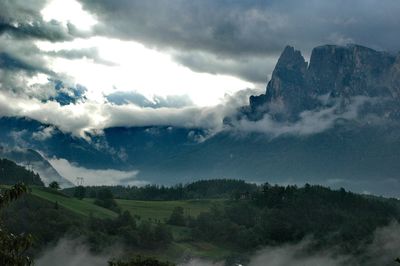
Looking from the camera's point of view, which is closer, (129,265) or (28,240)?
(28,240)

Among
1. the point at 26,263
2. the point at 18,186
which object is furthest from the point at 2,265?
the point at 18,186

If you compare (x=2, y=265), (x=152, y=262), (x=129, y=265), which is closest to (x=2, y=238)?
(x=2, y=265)

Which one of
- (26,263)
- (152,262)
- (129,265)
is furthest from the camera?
(152,262)

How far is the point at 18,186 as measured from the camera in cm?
3547

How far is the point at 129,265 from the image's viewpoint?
379ft

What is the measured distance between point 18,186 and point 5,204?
51.1 inches

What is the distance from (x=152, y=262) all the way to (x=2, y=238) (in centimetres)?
9228

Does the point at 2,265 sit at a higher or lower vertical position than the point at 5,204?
lower

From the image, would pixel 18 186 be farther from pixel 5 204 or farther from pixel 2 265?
pixel 2 265

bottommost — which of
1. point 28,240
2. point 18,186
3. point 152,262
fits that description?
point 152,262

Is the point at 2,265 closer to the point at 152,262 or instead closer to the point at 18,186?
the point at 18,186

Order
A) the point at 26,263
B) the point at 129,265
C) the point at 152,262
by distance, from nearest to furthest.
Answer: the point at 26,263, the point at 129,265, the point at 152,262

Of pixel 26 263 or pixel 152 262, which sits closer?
pixel 26 263

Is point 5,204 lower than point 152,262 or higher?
higher
